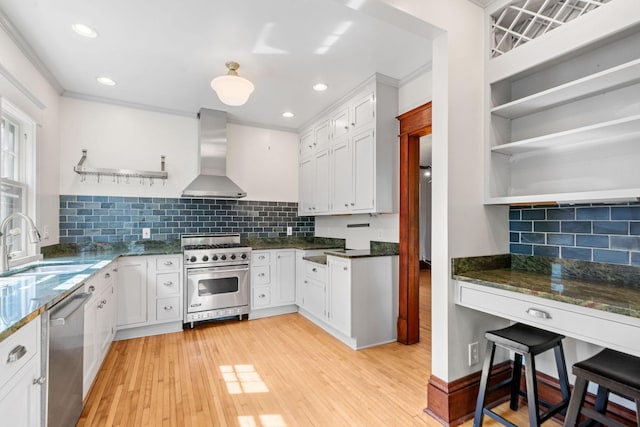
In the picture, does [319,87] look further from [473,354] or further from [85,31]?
[473,354]

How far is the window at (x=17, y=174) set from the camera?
233cm

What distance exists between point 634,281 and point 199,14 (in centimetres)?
308

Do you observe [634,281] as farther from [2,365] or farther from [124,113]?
[124,113]

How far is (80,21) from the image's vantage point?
6.99ft

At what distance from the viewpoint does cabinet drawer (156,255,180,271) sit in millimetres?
3281

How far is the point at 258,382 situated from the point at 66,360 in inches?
48.9

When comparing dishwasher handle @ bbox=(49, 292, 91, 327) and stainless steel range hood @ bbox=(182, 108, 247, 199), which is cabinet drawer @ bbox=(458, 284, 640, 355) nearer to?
dishwasher handle @ bbox=(49, 292, 91, 327)

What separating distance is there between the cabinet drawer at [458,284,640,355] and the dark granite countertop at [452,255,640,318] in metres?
0.05

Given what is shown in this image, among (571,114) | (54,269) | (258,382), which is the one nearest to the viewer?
(571,114)

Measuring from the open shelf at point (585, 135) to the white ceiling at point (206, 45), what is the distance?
115 centimetres

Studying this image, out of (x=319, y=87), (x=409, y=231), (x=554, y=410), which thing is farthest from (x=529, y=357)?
(x=319, y=87)

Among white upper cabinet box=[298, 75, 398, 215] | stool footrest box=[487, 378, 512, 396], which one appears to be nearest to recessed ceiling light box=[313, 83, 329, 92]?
white upper cabinet box=[298, 75, 398, 215]

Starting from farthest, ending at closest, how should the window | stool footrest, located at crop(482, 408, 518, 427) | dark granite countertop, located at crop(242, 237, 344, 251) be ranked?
dark granite countertop, located at crop(242, 237, 344, 251), the window, stool footrest, located at crop(482, 408, 518, 427)

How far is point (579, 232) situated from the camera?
5.96 ft
